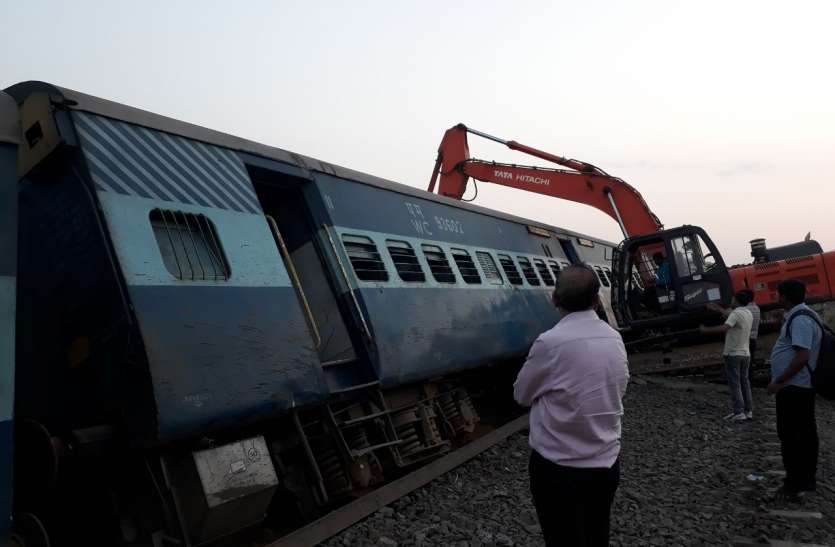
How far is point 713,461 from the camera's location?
686 cm

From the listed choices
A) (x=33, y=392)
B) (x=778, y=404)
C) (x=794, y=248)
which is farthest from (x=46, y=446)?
(x=794, y=248)

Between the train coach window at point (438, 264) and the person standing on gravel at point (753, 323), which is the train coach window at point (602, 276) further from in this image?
the train coach window at point (438, 264)

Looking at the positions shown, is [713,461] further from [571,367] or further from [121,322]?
[121,322]

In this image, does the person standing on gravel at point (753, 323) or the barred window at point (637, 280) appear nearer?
the person standing on gravel at point (753, 323)

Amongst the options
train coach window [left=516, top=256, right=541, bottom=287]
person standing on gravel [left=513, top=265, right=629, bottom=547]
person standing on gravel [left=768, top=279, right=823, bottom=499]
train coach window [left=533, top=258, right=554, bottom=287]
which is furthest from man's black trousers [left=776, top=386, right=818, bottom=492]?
train coach window [left=533, top=258, right=554, bottom=287]

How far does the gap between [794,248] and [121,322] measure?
14.9m

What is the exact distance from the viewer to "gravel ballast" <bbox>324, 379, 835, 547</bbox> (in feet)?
15.6

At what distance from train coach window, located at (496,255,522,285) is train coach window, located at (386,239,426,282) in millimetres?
2650

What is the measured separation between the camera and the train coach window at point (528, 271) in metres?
10.6

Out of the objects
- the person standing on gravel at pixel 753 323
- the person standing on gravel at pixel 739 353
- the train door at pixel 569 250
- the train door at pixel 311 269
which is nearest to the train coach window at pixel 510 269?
the person standing on gravel at pixel 739 353

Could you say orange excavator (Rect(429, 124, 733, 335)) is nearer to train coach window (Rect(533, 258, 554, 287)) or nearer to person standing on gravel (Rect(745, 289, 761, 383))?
person standing on gravel (Rect(745, 289, 761, 383))

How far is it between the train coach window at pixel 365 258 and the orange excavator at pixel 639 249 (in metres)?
6.61

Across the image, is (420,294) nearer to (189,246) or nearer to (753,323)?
(189,246)

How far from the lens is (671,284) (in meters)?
11.6
